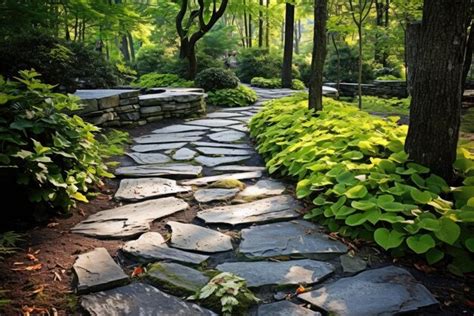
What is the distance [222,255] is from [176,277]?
33 cm

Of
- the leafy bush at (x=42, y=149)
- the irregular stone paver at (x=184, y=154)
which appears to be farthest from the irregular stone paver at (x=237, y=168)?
the leafy bush at (x=42, y=149)

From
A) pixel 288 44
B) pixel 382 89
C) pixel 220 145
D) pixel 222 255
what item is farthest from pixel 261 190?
pixel 382 89

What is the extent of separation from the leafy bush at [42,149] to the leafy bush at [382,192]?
155cm

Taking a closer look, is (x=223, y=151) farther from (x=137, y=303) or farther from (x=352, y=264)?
(x=137, y=303)

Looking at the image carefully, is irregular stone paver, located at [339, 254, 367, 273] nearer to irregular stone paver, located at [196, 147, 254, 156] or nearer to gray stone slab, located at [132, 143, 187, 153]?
irregular stone paver, located at [196, 147, 254, 156]

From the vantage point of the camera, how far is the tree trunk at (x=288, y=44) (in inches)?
441

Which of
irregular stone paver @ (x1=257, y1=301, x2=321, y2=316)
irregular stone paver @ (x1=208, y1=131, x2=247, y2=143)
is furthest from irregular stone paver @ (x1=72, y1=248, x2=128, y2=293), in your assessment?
irregular stone paver @ (x1=208, y1=131, x2=247, y2=143)

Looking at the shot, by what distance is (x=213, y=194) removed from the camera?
2.98 meters

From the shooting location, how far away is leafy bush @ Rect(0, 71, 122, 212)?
216 cm

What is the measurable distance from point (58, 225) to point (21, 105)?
0.80 meters

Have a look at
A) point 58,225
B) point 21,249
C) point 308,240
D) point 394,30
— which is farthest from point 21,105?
point 394,30

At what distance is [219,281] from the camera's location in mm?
1692

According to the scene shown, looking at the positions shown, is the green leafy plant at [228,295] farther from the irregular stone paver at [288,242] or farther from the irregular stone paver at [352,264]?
the irregular stone paver at [352,264]

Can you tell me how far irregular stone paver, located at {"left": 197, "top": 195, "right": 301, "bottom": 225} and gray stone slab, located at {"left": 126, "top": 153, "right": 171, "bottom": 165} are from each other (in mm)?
1492
